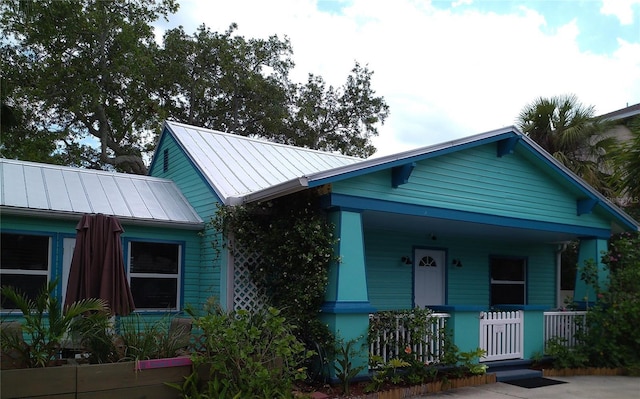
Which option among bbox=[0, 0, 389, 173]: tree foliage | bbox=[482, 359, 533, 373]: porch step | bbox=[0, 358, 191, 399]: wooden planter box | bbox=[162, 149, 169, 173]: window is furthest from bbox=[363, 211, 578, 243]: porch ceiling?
bbox=[0, 0, 389, 173]: tree foliage

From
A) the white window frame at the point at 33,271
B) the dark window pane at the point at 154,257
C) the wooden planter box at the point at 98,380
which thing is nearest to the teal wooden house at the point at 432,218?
the dark window pane at the point at 154,257

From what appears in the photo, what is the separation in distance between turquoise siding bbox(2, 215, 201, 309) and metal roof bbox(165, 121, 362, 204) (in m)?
1.21

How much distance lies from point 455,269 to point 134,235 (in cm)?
731

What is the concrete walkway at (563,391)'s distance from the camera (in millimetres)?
8041

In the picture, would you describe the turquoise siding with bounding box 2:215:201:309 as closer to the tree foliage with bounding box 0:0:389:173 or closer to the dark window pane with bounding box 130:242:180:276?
the dark window pane with bounding box 130:242:180:276

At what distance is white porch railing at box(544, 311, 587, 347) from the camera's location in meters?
10.7

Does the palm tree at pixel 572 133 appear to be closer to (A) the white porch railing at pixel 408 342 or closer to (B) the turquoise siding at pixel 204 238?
(A) the white porch railing at pixel 408 342

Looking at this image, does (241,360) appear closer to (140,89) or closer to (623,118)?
(140,89)

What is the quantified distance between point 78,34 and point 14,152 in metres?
4.93

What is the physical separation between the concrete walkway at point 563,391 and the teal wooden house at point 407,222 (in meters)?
0.89

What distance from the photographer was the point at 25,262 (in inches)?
340

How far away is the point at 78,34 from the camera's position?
19875 mm

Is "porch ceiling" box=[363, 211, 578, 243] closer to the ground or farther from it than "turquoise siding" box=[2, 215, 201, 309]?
farther from it

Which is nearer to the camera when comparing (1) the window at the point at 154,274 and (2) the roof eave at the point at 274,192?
(2) the roof eave at the point at 274,192
